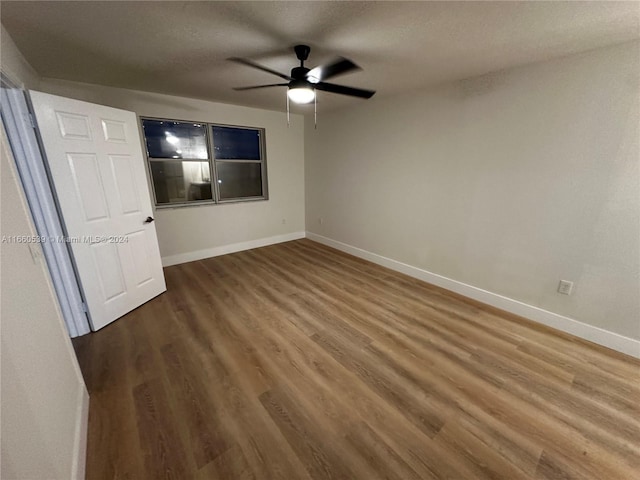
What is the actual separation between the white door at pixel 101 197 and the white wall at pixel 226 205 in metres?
0.98

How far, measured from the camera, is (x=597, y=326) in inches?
86.8

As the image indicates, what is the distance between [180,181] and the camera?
3828 mm

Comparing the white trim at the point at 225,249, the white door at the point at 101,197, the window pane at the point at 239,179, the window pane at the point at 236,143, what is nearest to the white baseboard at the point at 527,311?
the white trim at the point at 225,249

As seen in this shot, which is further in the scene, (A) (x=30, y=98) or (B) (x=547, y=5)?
(A) (x=30, y=98)

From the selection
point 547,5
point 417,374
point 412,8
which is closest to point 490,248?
point 417,374

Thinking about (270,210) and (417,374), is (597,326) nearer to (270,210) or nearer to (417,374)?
(417,374)

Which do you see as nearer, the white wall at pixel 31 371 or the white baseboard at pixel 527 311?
the white wall at pixel 31 371

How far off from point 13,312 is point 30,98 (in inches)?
72.1

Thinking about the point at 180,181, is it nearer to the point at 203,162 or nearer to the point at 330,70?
the point at 203,162

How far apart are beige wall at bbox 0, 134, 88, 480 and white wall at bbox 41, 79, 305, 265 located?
2454mm

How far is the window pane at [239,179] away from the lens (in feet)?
13.9

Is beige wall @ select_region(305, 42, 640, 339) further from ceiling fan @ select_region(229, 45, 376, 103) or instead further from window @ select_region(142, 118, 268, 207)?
window @ select_region(142, 118, 268, 207)

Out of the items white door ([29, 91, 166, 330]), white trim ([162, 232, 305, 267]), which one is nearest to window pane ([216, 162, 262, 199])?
white trim ([162, 232, 305, 267])

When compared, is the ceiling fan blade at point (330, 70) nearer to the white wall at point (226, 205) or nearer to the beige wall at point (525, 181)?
the beige wall at point (525, 181)
